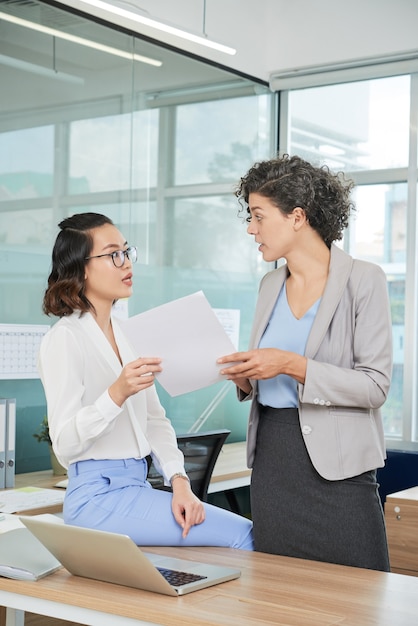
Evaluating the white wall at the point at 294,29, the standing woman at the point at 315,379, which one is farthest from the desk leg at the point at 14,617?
the white wall at the point at 294,29

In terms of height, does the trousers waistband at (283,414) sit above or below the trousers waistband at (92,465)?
above

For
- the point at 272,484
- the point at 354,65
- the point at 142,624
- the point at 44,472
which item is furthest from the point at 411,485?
the point at 142,624

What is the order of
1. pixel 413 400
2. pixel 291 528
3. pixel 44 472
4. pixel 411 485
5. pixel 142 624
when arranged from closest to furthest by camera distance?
pixel 142 624, pixel 291 528, pixel 44 472, pixel 411 485, pixel 413 400

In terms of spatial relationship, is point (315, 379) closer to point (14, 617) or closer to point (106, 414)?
point (106, 414)

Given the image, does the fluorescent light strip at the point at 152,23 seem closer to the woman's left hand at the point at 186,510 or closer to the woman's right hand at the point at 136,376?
the woman's right hand at the point at 136,376

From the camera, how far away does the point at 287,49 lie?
601 centimetres

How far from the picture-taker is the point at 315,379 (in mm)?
2215

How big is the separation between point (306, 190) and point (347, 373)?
1.62ft

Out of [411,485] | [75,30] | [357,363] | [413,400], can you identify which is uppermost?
[75,30]

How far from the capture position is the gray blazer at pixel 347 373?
223 centimetres

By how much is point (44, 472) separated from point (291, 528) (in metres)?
2.20

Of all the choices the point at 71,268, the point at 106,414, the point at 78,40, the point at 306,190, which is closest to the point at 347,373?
the point at 306,190

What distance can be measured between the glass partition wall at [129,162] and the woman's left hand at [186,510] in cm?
199

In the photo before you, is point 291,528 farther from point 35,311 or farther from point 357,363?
point 35,311
